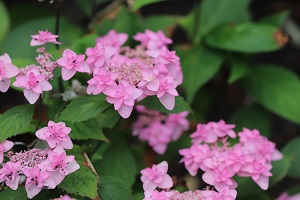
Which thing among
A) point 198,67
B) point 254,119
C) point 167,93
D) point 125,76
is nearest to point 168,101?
point 167,93

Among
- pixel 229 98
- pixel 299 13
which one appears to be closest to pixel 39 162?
pixel 229 98

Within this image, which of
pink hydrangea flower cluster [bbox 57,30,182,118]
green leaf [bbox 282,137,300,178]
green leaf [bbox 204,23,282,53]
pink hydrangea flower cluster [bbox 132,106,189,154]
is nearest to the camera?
pink hydrangea flower cluster [bbox 57,30,182,118]

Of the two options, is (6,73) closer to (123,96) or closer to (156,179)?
(123,96)

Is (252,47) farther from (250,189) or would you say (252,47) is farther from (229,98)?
(229,98)

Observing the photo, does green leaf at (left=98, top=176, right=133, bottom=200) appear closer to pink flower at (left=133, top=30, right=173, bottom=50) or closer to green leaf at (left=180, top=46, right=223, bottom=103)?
pink flower at (left=133, top=30, right=173, bottom=50)

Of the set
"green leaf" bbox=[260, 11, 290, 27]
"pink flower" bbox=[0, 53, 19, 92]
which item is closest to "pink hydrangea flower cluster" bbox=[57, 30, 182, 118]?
"pink flower" bbox=[0, 53, 19, 92]

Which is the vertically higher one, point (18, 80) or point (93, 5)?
point (18, 80)

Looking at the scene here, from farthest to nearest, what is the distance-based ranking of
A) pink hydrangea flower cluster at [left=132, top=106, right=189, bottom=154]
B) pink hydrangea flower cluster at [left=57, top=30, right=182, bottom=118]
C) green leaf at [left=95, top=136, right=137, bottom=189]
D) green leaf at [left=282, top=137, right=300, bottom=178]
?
green leaf at [left=282, top=137, right=300, bottom=178], pink hydrangea flower cluster at [left=132, top=106, right=189, bottom=154], green leaf at [left=95, top=136, right=137, bottom=189], pink hydrangea flower cluster at [left=57, top=30, right=182, bottom=118]
